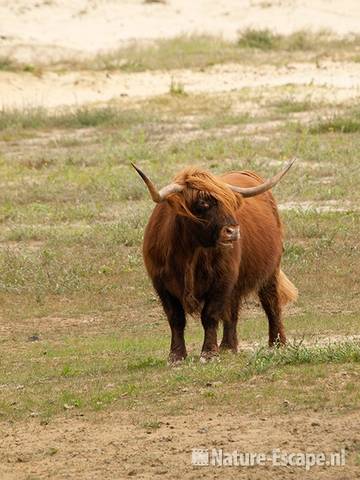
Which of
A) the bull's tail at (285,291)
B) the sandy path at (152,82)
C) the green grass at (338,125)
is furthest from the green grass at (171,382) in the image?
the sandy path at (152,82)

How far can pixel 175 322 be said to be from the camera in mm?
10203

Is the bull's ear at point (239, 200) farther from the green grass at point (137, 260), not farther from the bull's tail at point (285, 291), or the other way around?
the bull's tail at point (285, 291)

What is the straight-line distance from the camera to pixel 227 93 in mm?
26219

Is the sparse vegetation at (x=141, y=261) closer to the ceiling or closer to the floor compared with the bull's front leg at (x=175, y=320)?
closer to the floor

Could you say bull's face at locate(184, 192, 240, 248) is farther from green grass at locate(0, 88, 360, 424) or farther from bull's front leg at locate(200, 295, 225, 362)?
green grass at locate(0, 88, 360, 424)

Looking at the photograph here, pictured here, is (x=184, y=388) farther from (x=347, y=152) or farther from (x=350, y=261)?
(x=347, y=152)

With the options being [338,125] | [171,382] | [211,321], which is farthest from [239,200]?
[338,125]

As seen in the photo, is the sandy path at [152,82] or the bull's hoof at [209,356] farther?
the sandy path at [152,82]

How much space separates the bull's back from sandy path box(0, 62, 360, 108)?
14.7 m

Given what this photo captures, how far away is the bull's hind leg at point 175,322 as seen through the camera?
10.1 m

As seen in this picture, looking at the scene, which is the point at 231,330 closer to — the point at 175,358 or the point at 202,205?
the point at 175,358

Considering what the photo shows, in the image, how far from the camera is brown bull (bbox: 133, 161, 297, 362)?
9734 mm

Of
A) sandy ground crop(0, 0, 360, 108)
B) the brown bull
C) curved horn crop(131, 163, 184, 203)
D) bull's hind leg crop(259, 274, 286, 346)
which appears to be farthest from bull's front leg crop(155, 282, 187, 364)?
sandy ground crop(0, 0, 360, 108)

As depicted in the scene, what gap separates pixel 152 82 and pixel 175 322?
18.2m
